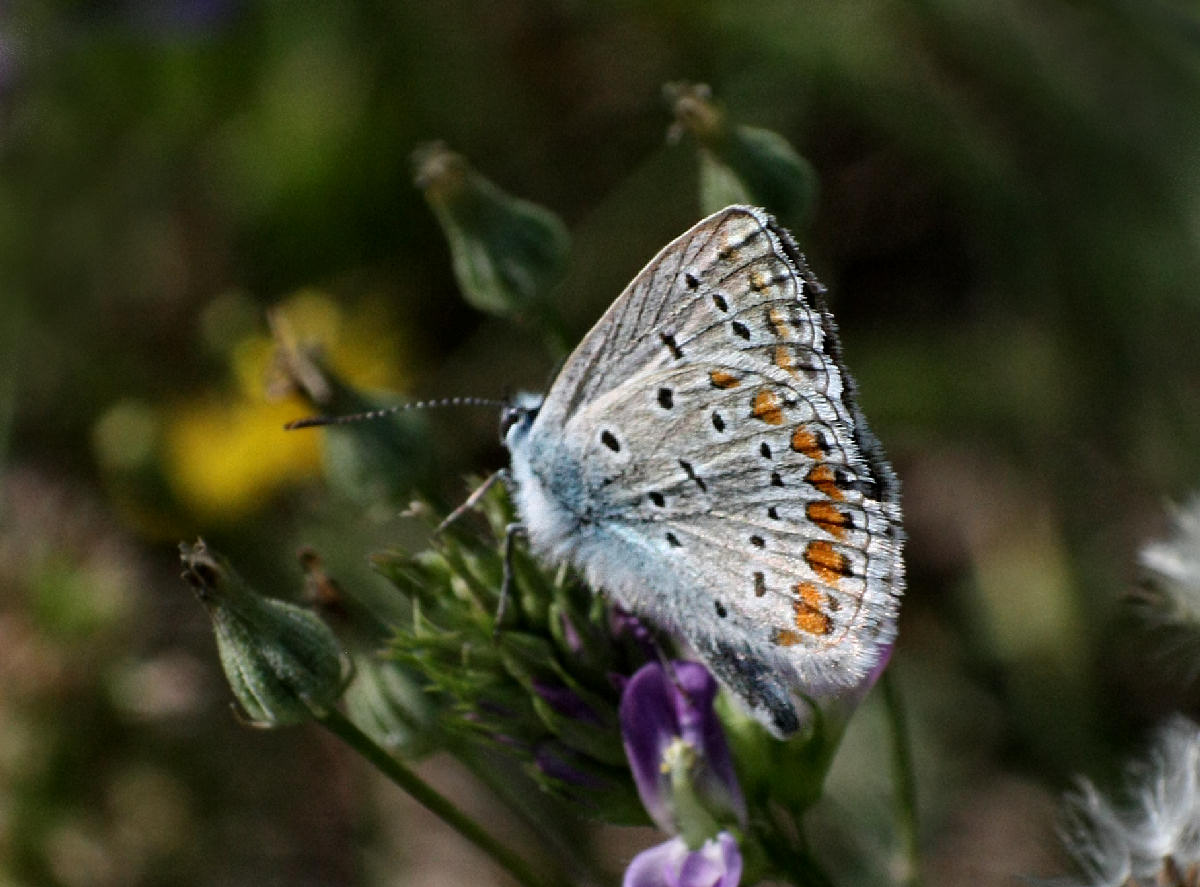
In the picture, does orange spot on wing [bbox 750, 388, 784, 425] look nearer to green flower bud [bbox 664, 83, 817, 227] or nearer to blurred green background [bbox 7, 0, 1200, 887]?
green flower bud [bbox 664, 83, 817, 227]

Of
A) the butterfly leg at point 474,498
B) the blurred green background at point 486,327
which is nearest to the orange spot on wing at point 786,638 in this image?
the butterfly leg at point 474,498

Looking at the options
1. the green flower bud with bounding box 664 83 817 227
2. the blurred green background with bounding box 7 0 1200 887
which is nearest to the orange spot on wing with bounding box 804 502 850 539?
the green flower bud with bounding box 664 83 817 227

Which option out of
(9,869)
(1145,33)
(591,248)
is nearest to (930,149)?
(1145,33)

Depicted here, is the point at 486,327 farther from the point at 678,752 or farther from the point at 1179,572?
the point at 678,752

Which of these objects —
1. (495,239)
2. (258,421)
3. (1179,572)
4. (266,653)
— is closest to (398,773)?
(266,653)

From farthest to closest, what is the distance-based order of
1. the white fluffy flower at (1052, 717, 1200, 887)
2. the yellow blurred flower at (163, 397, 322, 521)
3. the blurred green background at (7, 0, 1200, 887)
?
the yellow blurred flower at (163, 397, 322, 521) < the blurred green background at (7, 0, 1200, 887) < the white fluffy flower at (1052, 717, 1200, 887)
